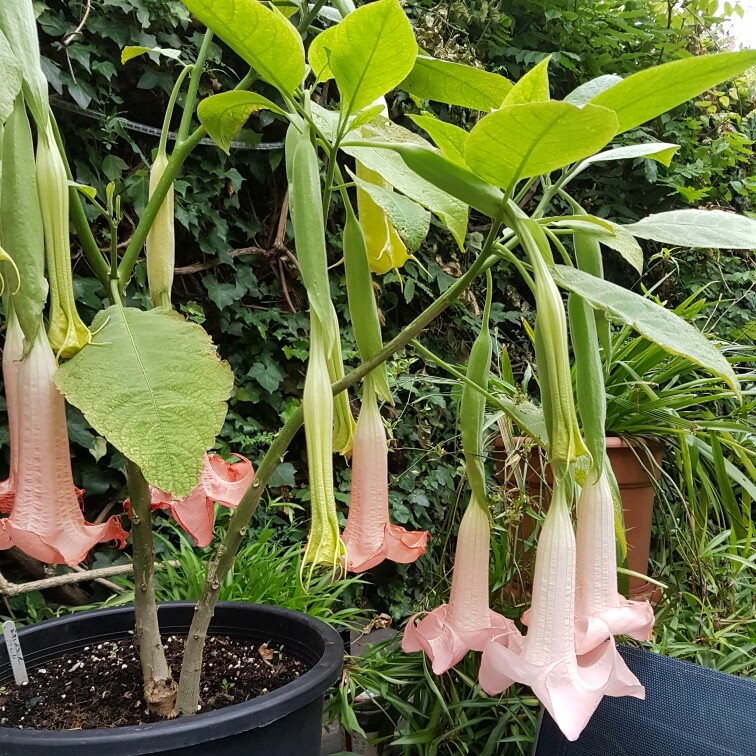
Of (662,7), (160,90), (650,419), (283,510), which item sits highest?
(662,7)

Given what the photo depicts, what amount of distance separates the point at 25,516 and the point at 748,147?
3123 mm

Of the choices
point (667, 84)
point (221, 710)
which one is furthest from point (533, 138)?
point (221, 710)

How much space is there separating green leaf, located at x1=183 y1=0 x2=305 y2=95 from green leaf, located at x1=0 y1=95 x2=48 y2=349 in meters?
0.12

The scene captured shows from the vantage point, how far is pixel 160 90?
1.43m

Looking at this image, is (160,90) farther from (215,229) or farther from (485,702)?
(485,702)

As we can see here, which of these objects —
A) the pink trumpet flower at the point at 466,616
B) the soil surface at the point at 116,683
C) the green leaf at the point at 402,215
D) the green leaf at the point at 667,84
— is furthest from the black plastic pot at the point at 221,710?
the green leaf at the point at 667,84

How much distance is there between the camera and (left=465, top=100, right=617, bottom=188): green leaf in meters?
0.31

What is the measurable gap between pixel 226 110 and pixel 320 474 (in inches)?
12.3

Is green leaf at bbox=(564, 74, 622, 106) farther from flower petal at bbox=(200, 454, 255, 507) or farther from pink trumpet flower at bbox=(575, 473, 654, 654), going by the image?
flower petal at bbox=(200, 454, 255, 507)

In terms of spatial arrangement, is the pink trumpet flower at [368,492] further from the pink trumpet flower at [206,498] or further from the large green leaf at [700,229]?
the large green leaf at [700,229]

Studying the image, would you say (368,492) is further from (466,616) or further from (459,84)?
(459,84)

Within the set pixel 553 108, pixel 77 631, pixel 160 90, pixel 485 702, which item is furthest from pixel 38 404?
pixel 160 90

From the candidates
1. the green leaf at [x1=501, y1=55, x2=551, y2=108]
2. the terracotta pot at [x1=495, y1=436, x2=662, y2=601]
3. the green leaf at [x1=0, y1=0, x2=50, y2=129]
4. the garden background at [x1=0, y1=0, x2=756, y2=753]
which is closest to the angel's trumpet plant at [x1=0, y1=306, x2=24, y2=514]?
the green leaf at [x1=0, y1=0, x2=50, y2=129]

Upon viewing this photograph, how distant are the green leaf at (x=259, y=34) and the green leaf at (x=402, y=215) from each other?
0.08 m
